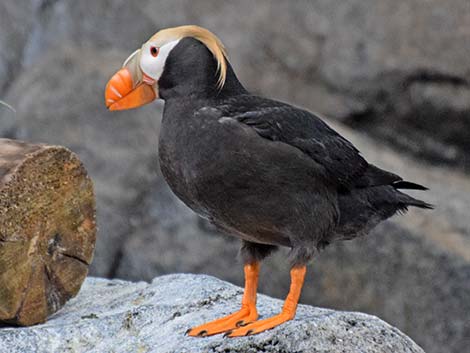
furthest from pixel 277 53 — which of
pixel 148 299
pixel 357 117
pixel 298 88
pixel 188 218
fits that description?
pixel 148 299

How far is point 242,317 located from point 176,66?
1064 mm

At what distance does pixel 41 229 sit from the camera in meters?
4.29

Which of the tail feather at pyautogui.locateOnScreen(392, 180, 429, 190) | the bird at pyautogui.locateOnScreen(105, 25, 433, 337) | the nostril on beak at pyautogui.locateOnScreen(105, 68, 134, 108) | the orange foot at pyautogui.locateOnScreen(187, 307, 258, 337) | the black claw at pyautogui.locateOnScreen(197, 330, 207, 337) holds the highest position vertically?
the nostril on beak at pyautogui.locateOnScreen(105, 68, 134, 108)

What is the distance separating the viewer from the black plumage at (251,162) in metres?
3.61

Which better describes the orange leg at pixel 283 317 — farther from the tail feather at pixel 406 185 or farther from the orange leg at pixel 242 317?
the tail feather at pixel 406 185

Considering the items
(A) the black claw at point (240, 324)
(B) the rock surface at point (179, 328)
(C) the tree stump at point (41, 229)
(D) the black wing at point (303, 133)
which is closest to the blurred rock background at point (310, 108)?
(B) the rock surface at point (179, 328)

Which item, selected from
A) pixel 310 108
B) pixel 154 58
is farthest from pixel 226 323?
pixel 310 108

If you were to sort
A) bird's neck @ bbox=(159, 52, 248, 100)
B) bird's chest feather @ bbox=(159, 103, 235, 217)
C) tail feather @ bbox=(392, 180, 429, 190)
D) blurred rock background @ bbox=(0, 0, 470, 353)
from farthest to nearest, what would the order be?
1. blurred rock background @ bbox=(0, 0, 470, 353)
2. tail feather @ bbox=(392, 180, 429, 190)
3. bird's neck @ bbox=(159, 52, 248, 100)
4. bird's chest feather @ bbox=(159, 103, 235, 217)

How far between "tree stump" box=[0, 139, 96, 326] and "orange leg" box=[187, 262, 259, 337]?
83 centimetres

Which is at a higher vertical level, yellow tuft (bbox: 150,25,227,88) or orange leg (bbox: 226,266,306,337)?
yellow tuft (bbox: 150,25,227,88)

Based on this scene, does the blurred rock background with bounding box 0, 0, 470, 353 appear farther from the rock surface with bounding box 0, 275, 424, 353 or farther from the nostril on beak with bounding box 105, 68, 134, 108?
the nostril on beak with bounding box 105, 68, 134, 108

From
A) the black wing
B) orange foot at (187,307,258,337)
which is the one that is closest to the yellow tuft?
the black wing

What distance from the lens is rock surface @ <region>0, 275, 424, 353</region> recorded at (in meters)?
3.70

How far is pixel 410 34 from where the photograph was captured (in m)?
7.80
